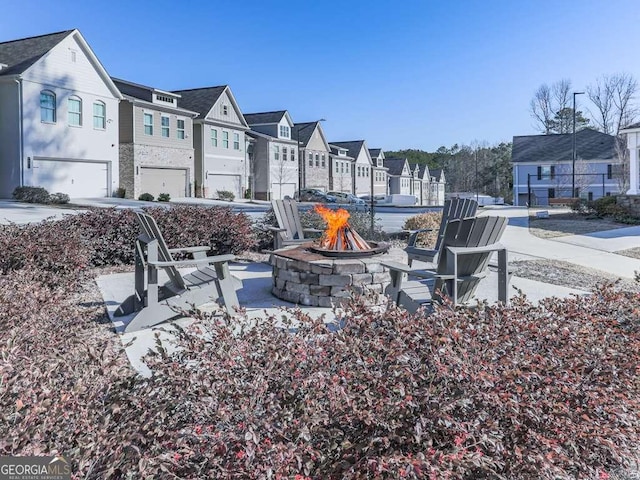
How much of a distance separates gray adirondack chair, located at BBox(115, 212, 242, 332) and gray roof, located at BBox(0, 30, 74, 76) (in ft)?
76.4

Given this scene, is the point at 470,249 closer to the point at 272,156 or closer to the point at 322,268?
the point at 322,268

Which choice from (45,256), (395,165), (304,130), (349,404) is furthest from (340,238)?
(395,165)

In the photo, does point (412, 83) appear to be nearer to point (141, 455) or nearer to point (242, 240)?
point (242, 240)

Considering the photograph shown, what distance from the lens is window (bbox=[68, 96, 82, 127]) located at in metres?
25.9

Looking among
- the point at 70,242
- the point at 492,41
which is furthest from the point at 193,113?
the point at 70,242

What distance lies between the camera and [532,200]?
40562 millimetres

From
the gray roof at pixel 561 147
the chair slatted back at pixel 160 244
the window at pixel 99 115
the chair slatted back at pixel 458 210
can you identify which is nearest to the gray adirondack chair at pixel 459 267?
the chair slatted back at pixel 160 244

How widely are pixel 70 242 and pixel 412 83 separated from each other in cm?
1421

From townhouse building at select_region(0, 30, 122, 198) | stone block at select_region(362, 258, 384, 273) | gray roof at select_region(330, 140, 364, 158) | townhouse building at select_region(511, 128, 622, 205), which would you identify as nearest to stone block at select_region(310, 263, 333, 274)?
stone block at select_region(362, 258, 384, 273)

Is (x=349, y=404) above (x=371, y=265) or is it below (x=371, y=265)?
below

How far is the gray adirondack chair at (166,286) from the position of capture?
471 centimetres

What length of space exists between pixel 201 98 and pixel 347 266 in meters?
33.4

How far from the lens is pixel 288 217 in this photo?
8.10 meters

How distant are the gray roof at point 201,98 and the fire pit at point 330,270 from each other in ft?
101
